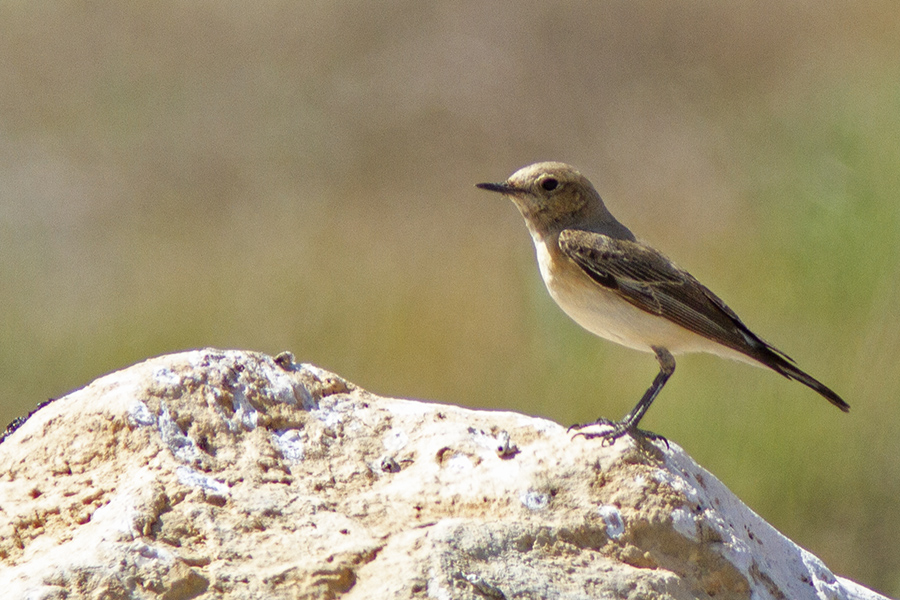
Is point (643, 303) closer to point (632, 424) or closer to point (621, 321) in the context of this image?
point (621, 321)

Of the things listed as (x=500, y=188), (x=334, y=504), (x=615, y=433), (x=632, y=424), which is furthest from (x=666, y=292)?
(x=334, y=504)

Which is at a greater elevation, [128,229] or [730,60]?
[730,60]

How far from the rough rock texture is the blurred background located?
13.1 feet

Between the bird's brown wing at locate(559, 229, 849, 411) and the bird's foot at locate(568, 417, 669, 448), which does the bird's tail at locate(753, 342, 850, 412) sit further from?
the bird's foot at locate(568, 417, 669, 448)

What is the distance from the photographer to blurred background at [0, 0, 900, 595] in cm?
791

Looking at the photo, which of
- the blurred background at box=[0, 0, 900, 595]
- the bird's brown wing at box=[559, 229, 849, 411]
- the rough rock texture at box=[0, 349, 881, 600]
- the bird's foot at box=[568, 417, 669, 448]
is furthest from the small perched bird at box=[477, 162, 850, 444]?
the blurred background at box=[0, 0, 900, 595]

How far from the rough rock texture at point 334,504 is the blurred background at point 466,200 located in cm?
400

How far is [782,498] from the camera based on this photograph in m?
7.70

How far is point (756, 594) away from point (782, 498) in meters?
4.19

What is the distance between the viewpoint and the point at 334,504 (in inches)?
138

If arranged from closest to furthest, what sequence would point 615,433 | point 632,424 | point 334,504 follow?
1. point 334,504
2. point 615,433
3. point 632,424

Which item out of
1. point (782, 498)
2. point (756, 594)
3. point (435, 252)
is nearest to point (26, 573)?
point (756, 594)

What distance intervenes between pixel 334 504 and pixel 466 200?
12.6 metres

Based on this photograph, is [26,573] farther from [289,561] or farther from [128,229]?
[128,229]
